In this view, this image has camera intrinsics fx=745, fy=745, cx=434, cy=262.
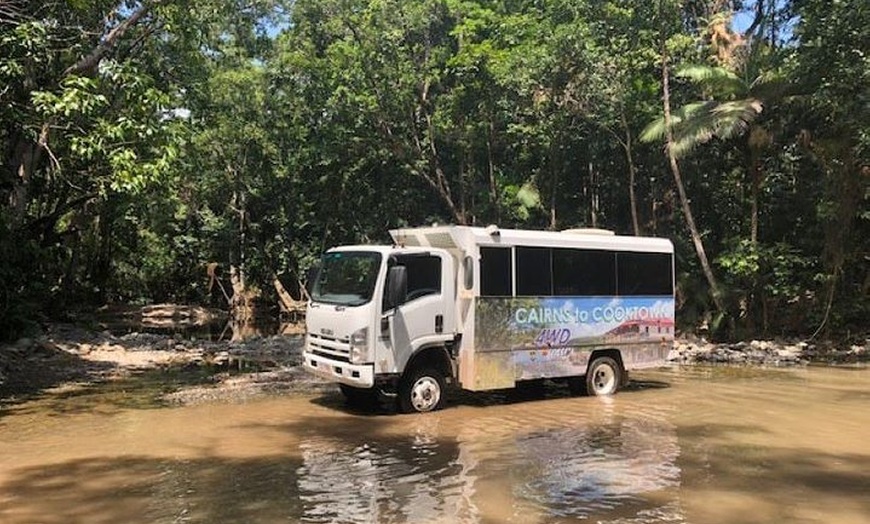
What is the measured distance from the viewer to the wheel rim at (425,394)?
1187cm

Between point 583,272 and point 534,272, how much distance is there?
1.16 m

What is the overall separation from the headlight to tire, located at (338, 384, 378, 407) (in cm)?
167

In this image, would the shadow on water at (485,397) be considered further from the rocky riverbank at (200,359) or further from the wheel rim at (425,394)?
the rocky riverbank at (200,359)

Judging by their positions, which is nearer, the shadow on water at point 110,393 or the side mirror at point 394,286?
the side mirror at point 394,286

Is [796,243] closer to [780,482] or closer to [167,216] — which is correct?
[780,482]

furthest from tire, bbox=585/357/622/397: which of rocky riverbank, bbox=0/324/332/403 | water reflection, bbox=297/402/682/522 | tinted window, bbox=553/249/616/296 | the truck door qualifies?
rocky riverbank, bbox=0/324/332/403

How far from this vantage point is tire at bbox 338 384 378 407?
12.6 meters

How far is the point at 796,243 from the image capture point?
25188 millimetres

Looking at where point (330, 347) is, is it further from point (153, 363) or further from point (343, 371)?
point (153, 363)

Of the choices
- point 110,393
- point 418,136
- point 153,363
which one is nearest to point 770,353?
point 153,363

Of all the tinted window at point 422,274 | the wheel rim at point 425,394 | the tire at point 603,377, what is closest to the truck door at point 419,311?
the tinted window at point 422,274

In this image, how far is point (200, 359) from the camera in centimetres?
2050

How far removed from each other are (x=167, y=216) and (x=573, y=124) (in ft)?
74.4

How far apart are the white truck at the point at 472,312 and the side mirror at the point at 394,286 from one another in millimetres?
16
